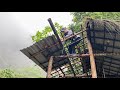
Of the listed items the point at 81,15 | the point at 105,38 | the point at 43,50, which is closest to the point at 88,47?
the point at 105,38

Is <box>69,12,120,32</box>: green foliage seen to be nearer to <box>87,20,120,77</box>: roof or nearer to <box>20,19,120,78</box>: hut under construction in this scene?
<box>87,20,120,77</box>: roof

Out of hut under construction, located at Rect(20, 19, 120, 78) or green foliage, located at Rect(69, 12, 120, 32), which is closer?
hut under construction, located at Rect(20, 19, 120, 78)

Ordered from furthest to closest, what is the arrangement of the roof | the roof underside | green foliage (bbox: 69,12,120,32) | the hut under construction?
green foliage (bbox: 69,12,120,32), the roof underside, the hut under construction, the roof

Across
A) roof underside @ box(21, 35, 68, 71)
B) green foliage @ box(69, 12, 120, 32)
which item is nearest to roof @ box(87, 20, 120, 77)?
roof underside @ box(21, 35, 68, 71)

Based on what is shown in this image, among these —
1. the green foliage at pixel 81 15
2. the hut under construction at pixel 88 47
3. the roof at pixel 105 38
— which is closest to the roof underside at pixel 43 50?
the hut under construction at pixel 88 47

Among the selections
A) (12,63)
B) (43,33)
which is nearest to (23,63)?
(12,63)

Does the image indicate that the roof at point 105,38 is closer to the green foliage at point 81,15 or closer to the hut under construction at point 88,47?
the hut under construction at point 88,47

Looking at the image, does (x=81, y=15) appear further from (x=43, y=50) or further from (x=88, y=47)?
(x=43, y=50)

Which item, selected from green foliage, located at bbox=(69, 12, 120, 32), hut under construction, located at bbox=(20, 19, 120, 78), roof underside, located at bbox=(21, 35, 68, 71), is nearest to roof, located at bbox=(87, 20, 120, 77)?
hut under construction, located at bbox=(20, 19, 120, 78)

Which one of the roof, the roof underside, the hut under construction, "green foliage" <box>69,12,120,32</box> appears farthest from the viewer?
"green foliage" <box>69,12,120,32</box>
